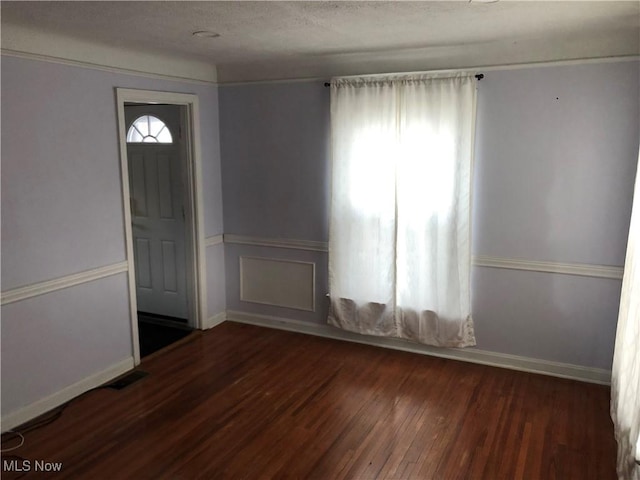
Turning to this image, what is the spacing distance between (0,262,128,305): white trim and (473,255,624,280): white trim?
263cm

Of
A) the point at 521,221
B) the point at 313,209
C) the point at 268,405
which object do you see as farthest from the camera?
the point at 313,209

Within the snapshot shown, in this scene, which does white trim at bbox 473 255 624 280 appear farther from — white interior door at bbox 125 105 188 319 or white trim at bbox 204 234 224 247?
white interior door at bbox 125 105 188 319

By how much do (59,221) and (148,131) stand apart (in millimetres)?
1621

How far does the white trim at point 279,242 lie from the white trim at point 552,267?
131cm

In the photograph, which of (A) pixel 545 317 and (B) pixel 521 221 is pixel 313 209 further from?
(A) pixel 545 317

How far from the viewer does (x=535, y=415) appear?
325 centimetres

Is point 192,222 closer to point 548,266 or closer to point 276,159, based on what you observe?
point 276,159

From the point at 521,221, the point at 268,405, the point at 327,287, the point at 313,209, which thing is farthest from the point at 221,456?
the point at 521,221

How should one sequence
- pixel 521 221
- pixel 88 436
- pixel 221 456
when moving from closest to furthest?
pixel 221 456 → pixel 88 436 → pixel 521 221

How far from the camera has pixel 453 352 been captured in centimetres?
407

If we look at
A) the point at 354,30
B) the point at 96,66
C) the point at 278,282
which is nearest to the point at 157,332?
the point at 278,282

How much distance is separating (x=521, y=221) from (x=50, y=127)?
125 inches

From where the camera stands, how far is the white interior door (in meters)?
4.60

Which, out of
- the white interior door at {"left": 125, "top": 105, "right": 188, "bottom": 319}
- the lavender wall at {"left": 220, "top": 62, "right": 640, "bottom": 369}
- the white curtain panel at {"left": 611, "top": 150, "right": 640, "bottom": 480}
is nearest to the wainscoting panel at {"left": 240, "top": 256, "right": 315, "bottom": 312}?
the white interior door at {"left": 125, "top": 105, "right": 188, "bottom": 319}
